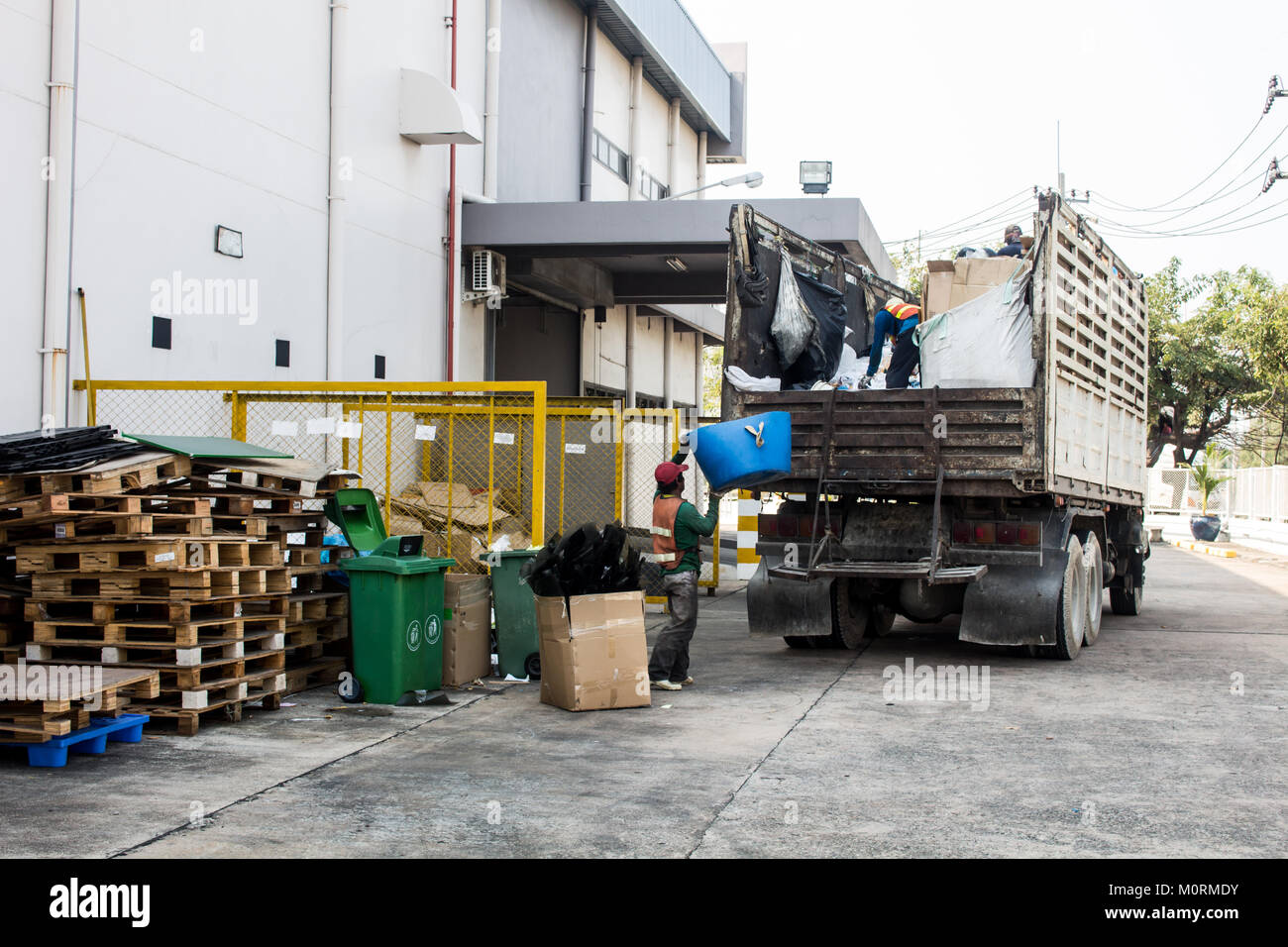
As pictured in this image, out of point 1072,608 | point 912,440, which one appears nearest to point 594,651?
point 912,440

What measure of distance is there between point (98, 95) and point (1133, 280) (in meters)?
9.86

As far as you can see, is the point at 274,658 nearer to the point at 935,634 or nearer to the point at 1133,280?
the point at 935,634

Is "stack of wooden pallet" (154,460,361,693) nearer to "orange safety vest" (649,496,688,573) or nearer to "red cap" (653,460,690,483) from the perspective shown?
"orange safety vest" (649,496,688,573)

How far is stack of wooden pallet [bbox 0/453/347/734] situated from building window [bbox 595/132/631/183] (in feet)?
55.2

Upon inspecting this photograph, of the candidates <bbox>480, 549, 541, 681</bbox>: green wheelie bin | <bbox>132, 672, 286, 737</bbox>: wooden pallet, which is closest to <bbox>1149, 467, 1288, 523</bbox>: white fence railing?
<bbox>480, 549, 541, 681</bbox>: green wheelie bin

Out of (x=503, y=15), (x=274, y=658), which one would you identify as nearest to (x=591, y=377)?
(x=503, y=15)

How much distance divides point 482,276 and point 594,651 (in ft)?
32.4

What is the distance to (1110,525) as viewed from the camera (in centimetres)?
1343

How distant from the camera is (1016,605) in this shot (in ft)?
32.8

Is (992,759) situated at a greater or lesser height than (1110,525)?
lesser

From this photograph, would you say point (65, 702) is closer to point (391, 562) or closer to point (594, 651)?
point (391, 562)

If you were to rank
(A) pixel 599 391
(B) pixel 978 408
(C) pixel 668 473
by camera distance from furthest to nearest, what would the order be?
(A) pixel 599 391 < (B) pixel 978 408 < (C) pixel 668 473

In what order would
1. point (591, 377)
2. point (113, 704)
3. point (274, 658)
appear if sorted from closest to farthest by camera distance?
point (113, 704) < point (274, 658) < point (591, 377)
